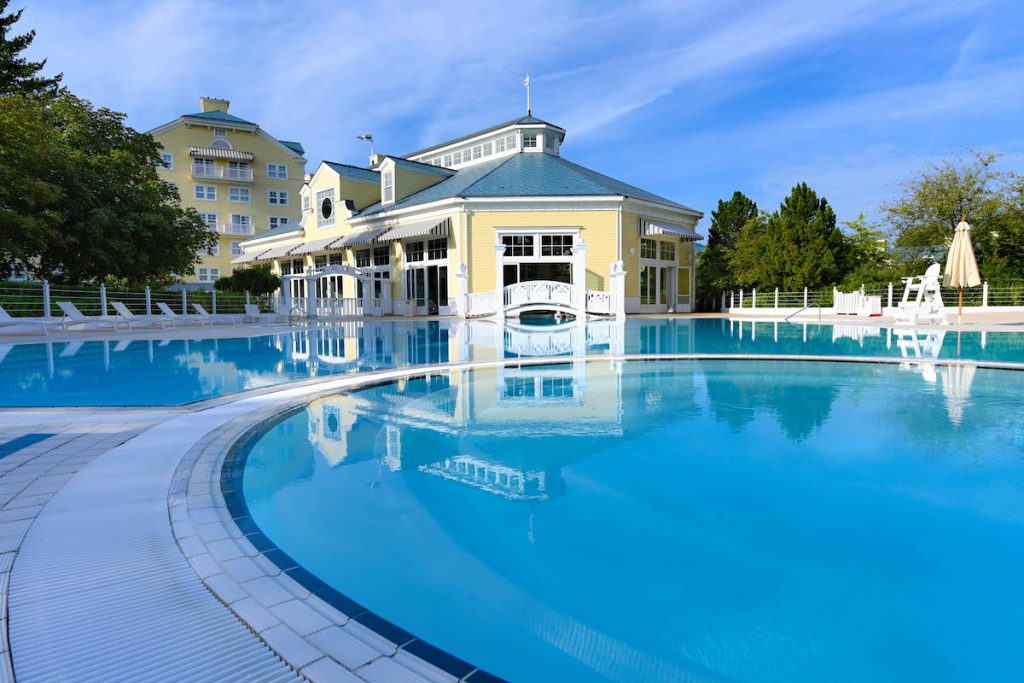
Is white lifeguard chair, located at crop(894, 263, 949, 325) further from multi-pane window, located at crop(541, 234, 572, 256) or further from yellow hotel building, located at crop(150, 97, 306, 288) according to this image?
yellow hotel building, located at crop(150, 97, 306, 288)

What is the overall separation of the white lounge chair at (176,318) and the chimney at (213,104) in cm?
3354

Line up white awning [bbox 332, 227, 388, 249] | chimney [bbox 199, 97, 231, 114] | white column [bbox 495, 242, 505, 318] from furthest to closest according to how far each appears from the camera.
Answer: chimney [bbox 199, 97, 231, 114], white awning [bbox 332, 227, 388, 249], white column [bbox 495, 242, 505, 318]

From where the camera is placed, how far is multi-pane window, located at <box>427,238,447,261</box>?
2758 centimetres

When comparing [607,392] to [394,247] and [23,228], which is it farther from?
[394,247]

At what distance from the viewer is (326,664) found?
5.91ft

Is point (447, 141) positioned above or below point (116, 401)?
above

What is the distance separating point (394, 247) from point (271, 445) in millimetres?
25826

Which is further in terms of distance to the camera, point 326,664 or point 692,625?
point 692,625

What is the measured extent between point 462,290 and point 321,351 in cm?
1364

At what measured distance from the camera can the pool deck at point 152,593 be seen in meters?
1.81

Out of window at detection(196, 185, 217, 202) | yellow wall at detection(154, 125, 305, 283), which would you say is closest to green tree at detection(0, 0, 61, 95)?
yellow wall at detection(154, 125, 305, 283)

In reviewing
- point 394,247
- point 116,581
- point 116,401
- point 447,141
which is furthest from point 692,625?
point 447,141

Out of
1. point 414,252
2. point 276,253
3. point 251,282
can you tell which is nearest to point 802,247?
point 414,252

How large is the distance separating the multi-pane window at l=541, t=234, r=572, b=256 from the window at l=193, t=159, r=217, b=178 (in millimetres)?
31410
